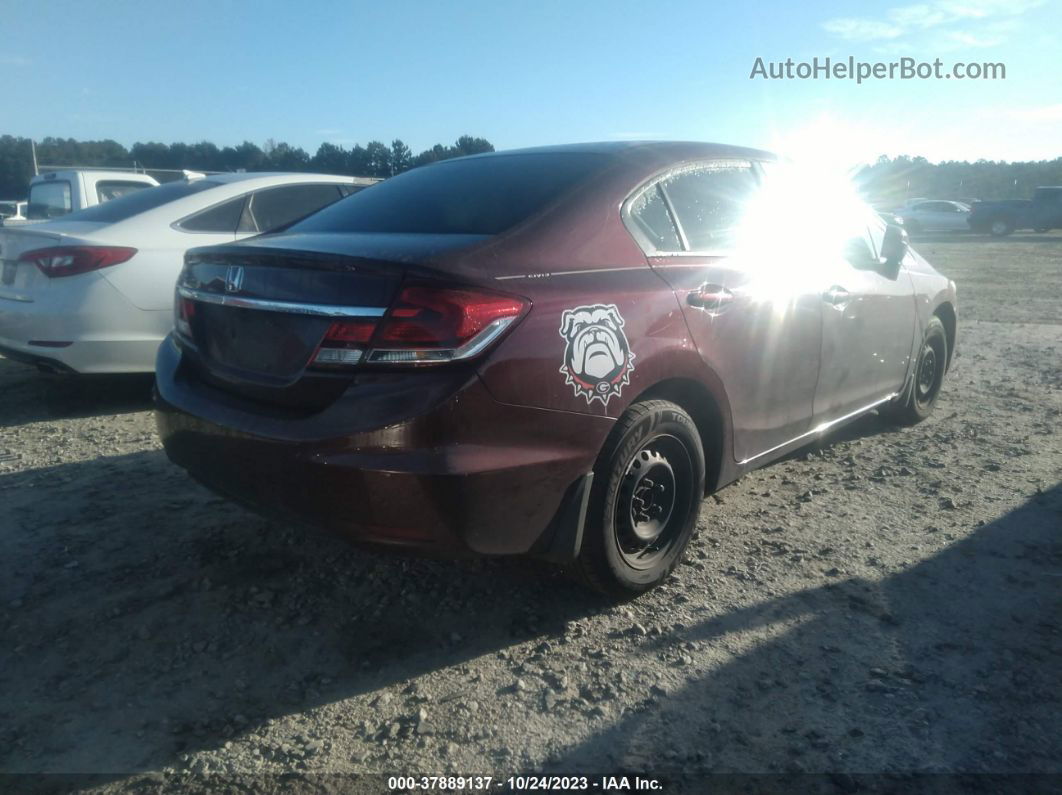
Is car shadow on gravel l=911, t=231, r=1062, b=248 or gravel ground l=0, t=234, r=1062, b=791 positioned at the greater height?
car shadow on gravel l=911, t=231, r=1062, b=248

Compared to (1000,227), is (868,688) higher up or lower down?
lower down

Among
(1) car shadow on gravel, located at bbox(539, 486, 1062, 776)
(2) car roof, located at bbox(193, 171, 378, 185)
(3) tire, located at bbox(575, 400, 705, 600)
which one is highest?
(2) car roof, located at bbox(193, 171, 378, 185)

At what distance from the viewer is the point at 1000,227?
103ft

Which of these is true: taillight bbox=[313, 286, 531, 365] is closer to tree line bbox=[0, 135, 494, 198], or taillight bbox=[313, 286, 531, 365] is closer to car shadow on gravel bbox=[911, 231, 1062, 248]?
tree line bbox=[0, 135, 494, 198]

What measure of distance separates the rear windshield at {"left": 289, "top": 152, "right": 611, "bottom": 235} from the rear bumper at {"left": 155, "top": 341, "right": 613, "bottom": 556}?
0.70 m

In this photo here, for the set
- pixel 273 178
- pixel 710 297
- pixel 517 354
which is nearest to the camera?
pixel 517 354

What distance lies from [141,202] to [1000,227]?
109 ft

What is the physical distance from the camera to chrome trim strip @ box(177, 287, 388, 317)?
231cm

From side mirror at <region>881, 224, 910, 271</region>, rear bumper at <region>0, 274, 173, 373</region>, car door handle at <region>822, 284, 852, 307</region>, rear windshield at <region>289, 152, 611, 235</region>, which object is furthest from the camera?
rear bumper at <region>0, 274, 173, 373</region>

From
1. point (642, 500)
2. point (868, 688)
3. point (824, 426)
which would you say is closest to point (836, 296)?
point (824, 426)

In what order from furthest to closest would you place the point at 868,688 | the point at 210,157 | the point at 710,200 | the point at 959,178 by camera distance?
the point at 959,178 < the point at 210,157 < the point at 710,200 < the point at 868,688

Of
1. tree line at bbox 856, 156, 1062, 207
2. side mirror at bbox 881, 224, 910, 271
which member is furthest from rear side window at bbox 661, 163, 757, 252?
tree line at bbox 856, 156, 1062, 207

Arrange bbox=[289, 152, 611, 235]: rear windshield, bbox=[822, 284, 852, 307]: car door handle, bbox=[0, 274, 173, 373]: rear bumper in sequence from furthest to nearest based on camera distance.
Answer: bbox=[0, 274, 173, 373]: rear bumper < bbox=[822, 284, 852, 307]: car door handle < bbox=[289, 152, 611, 235]: rear windshield

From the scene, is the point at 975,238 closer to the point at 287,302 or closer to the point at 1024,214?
the point at 1024,214
